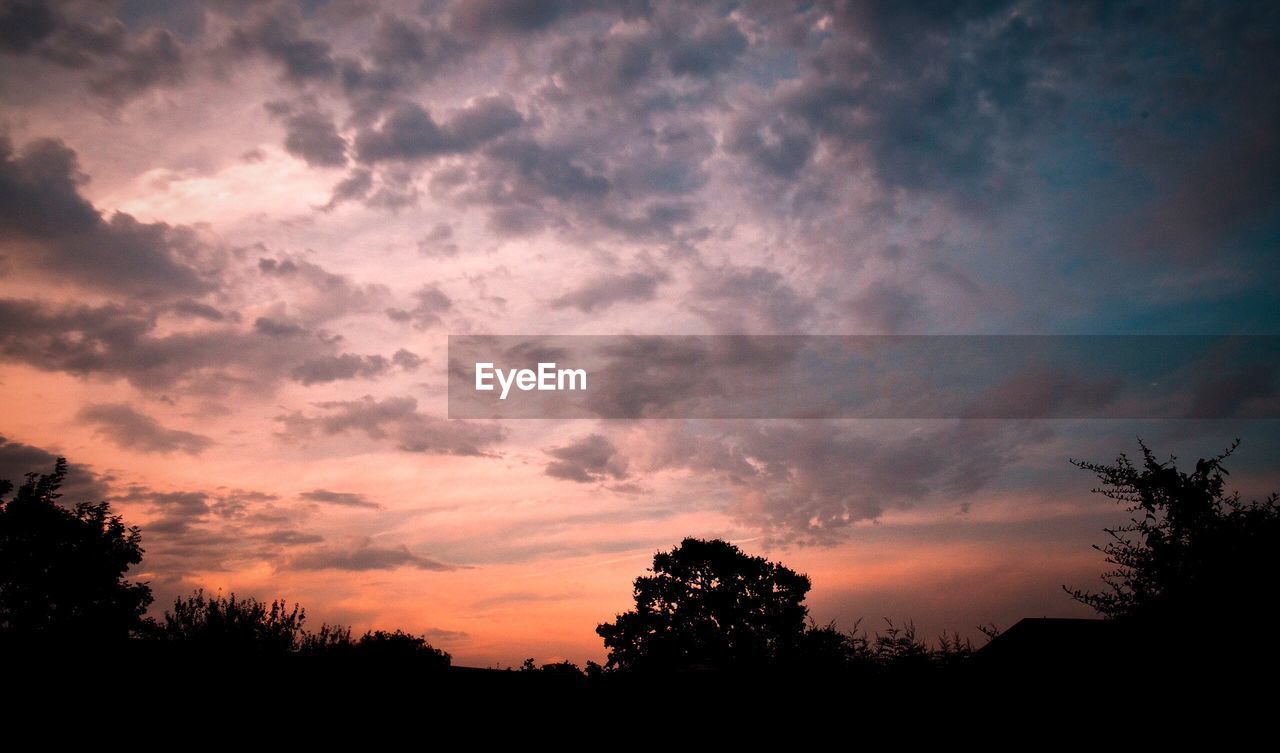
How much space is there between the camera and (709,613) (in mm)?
41000

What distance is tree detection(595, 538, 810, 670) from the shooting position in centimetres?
3988

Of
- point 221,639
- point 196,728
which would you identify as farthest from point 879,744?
point 221,639

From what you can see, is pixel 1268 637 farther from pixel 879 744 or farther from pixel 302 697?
pixel 302 697

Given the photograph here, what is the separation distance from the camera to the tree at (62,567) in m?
32.1

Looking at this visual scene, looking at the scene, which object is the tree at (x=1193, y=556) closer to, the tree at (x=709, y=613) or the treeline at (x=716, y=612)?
the treeline at (x=716, y=612)

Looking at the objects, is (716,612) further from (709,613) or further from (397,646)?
(397,646)

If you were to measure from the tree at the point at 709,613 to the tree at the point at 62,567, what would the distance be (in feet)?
92.7

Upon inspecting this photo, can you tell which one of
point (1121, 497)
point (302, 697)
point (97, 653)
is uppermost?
point (1121, 497)

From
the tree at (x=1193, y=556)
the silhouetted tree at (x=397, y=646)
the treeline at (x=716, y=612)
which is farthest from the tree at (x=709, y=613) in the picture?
the tree at (x=1193, y=556)

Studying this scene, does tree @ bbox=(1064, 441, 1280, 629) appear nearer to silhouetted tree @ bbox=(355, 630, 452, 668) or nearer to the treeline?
the treeline

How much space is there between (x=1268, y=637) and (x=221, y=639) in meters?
32.8

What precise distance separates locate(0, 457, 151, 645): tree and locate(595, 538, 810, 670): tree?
92.7 feet

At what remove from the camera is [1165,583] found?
51.0ft

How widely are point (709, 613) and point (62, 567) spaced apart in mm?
37612
